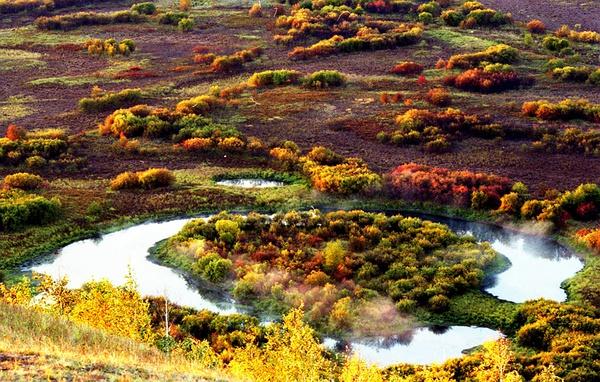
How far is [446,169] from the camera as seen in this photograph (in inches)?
2469

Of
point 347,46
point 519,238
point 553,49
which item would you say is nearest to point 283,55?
point 347,46

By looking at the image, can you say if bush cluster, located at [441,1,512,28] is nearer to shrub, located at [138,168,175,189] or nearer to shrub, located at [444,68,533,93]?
shrub, located at [444,68,533,93]

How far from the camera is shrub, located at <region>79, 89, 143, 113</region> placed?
81250mm

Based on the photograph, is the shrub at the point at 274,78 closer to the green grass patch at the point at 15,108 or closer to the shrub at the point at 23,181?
the green grass patch at the point at 15,108

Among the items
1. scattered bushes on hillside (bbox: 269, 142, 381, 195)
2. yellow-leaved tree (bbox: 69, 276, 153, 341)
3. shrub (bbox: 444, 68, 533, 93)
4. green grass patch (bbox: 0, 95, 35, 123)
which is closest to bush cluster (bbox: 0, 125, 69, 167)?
green grass patch (bbox: 0, 95, 35, 123)

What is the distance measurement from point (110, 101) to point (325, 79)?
21.8 metres

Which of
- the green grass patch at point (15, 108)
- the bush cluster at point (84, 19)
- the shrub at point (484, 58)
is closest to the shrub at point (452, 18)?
the shrub at point (484, 58)

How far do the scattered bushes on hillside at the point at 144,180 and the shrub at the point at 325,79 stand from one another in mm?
28472

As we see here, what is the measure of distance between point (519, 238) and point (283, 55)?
52.5 metres

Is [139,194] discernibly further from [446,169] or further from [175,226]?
[446,169]

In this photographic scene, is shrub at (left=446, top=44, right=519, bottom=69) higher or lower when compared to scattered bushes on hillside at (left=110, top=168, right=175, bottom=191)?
higher

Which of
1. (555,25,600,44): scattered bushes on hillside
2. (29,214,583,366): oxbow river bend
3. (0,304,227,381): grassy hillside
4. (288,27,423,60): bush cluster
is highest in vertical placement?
(0,304,227,381): grassy hillside

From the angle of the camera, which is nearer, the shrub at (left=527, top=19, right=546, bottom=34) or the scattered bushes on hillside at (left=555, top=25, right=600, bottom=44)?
the scattered bushes on hillside at (left=555, top=25, right=600, bottom=44)

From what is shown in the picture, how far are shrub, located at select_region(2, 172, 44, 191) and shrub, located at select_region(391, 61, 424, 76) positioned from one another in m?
43.0
